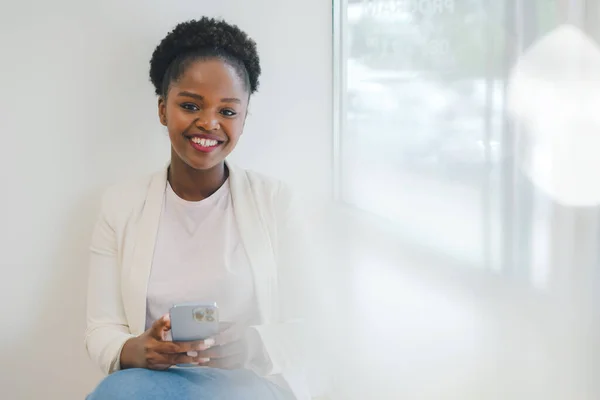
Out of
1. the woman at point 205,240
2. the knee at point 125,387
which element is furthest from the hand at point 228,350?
the knee at point 125,387

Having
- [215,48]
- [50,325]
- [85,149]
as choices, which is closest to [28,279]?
[50,325]

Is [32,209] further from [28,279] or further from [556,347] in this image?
[556,347]

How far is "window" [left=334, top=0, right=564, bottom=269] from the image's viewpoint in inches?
41.3

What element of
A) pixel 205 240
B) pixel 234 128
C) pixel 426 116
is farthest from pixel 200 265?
pixel 426 116

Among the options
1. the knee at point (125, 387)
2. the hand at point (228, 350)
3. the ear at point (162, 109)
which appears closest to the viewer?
the knee at point (125, 387)

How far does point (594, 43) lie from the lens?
3.05 ft

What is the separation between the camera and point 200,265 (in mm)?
1203

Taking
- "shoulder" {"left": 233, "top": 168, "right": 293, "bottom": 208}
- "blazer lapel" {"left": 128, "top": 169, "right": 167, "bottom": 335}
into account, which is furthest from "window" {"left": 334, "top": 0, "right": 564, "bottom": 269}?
"blazer lapel" {"left": 128, "top": 169, "right": 167, "bottom": 335}

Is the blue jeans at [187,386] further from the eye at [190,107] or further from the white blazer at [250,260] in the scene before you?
the eye at [190,107]

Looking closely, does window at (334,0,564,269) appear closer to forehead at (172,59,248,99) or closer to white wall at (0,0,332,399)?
white wall at (0,0,332,399)

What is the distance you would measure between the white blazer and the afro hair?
0.19 m

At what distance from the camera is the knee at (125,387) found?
39.9 inches

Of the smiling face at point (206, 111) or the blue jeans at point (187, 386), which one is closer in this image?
the blue jeans at point (187, 386)

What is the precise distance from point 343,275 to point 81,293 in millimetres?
533
